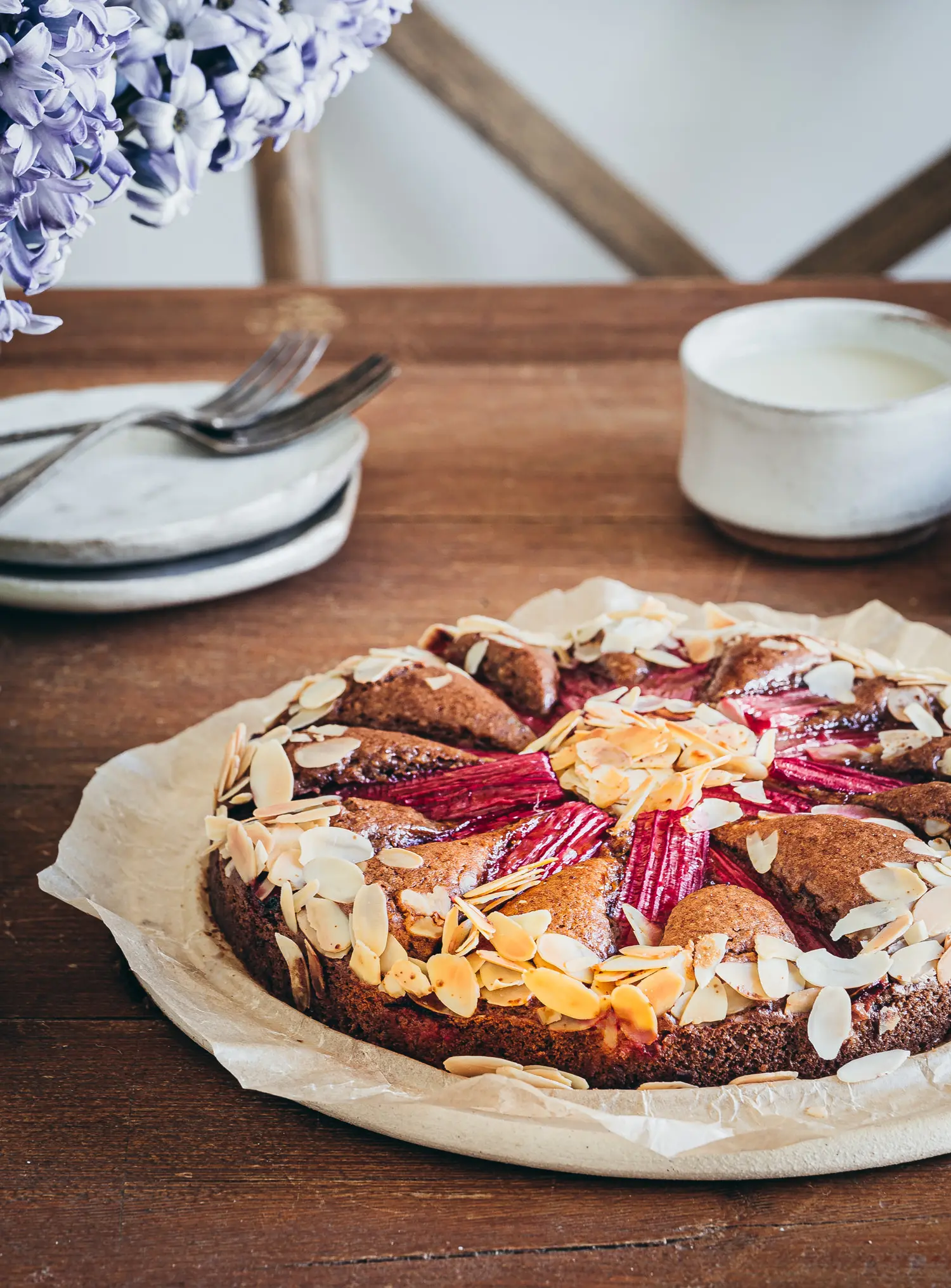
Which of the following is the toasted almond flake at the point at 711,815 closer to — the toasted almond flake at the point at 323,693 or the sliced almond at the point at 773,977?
the sliced almond at the point at 773,977

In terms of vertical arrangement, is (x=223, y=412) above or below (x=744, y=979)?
below

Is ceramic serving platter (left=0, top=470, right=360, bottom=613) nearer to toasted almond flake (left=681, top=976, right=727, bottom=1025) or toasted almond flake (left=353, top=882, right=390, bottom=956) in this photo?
toasted almond flake (left=353, top=882, right=390, bottom=956)

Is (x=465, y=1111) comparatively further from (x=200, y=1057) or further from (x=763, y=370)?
(x=763, y=370)

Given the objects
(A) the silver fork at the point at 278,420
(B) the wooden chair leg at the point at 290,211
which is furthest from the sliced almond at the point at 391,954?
(B) the wooden chair leg at the point at 290,211

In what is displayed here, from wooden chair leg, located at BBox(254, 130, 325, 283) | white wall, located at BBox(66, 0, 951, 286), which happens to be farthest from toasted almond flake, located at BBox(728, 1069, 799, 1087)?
white wall, located at BBox(66, 0, 951, 286)

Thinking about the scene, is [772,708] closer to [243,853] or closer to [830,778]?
[830,778]

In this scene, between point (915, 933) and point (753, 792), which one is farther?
point (753, 792)

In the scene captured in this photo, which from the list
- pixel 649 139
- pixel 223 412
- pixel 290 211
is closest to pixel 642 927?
pixel 223 412

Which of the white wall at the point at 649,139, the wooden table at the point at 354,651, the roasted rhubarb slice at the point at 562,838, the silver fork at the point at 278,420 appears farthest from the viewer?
the white wall at the point at 649,139
